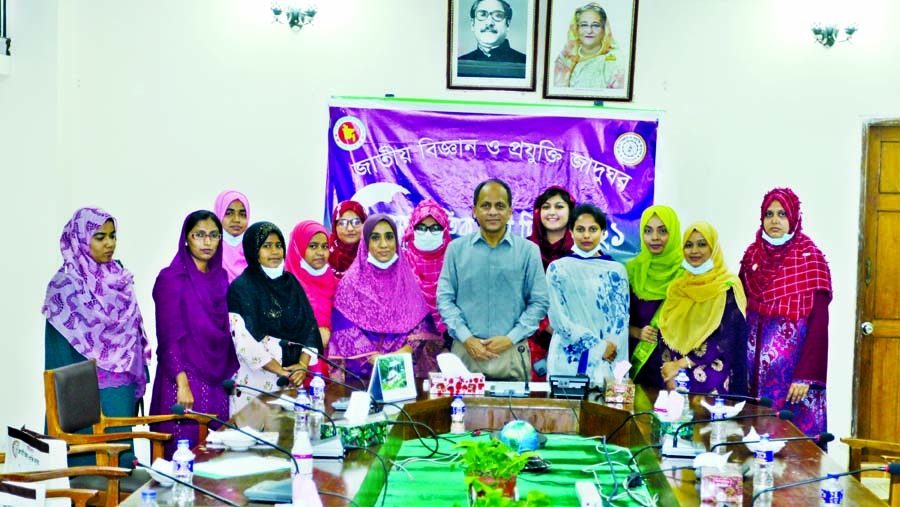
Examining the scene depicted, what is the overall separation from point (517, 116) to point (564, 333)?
1383mm

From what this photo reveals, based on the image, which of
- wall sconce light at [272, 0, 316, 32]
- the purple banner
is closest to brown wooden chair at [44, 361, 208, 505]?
the purple banner

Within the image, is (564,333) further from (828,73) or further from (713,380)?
(828,73)

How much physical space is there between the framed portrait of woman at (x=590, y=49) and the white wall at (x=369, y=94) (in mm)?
94

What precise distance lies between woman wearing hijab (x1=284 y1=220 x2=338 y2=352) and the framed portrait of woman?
63.5 inches

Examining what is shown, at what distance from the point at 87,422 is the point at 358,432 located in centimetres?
124

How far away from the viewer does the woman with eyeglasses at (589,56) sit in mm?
5707

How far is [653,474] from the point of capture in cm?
309

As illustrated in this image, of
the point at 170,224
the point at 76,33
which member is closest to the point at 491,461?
the point at 170,224

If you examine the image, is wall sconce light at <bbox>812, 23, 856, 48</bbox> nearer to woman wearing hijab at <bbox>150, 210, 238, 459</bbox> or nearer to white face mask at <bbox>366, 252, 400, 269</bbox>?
white face mask at <bbox>366, 252, 400, 269</bbox>

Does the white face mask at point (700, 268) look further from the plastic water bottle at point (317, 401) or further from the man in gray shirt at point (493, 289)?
the plastic water bottle at point (317, 401)

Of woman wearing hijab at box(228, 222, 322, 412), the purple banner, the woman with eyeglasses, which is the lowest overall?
woman wearing hijab at box(228, 222, 322, 412)

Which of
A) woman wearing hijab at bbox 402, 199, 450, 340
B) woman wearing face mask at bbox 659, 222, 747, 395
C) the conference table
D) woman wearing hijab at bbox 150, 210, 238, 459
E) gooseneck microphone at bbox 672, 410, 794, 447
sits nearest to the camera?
the conference table

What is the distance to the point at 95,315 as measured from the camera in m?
4.47

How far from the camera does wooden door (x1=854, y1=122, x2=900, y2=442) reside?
5.66 m
